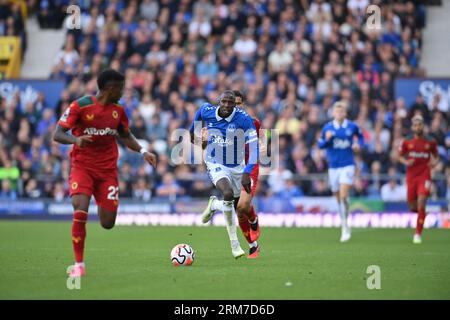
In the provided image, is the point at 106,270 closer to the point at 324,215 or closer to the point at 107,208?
the point at 107,208

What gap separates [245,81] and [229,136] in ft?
51.0

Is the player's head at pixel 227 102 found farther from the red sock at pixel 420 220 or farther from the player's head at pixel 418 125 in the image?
the player's head at pixel 418 125

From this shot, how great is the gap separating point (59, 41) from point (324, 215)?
14490 millimetres

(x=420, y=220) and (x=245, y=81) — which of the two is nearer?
(x=420, y=220)

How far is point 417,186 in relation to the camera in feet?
68.3

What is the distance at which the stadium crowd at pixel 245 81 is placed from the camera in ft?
92.8

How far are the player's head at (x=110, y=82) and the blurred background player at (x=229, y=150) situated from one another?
2.57 meters

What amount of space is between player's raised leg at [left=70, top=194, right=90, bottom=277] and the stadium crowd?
15341 mm

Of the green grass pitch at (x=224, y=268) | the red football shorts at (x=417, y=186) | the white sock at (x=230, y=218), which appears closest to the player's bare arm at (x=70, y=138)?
the green grass pitch at (x=224, y=268)

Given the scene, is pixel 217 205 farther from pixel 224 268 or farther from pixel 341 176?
pixel 341 176

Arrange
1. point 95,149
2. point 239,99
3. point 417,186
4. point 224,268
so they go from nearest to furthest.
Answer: point 95,149, point 224,268, point 239,99, point 417,186

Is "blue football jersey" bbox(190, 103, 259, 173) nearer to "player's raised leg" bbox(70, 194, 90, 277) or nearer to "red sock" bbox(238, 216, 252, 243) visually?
"red sock" bbox(238, 216, 252, 243)

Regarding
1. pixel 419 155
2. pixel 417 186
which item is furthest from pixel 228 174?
pixel 419 155
